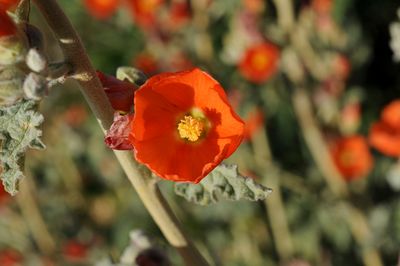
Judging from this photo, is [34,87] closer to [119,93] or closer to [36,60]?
[36,60]

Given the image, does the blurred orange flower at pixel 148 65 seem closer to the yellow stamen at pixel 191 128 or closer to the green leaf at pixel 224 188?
the yellow stamen at pixel 191 128

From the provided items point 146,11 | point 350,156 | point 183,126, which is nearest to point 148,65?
point 146,11

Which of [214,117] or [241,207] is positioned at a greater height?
[214,117]

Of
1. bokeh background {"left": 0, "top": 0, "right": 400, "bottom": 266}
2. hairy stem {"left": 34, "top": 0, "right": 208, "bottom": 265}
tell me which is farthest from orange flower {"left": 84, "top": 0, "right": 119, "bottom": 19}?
hairy stem {"left": 34, "top": 0, "right": 208, "bottom": 265}

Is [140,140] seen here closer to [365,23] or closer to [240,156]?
[240,156]

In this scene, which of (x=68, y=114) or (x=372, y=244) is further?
(x=68, y=114)

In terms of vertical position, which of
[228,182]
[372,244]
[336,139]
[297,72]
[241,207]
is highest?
[228,182]

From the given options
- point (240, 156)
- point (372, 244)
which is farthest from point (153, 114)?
point (240, 156)
